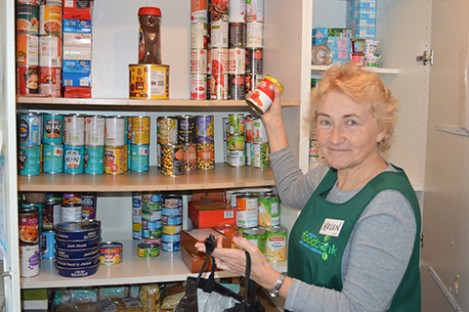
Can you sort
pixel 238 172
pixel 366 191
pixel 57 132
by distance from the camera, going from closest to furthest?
pixel 366 191 < pixel 57 132 < pixel 238 172

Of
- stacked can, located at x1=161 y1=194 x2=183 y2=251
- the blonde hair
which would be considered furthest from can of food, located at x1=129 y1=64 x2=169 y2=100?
the blonde hair

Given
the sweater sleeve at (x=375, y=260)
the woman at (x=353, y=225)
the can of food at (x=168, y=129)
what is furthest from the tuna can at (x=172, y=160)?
the sweater sleeve at (x=375, y=260)

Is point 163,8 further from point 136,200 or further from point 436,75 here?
point 436,75

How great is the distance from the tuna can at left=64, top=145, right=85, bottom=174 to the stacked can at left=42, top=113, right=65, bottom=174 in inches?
0.9

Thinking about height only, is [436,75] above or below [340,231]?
above

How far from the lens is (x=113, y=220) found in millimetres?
2637

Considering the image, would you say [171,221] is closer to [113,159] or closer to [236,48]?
[113,159]

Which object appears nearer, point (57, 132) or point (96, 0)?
point (57, 132)

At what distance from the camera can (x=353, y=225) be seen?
1530 mm

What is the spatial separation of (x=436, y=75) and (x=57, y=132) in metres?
1.53

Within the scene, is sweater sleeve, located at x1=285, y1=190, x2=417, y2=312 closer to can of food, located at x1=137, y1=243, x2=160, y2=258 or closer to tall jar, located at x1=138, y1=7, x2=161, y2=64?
can of food, located at x1=137, y1=243, x2=160, y2=258

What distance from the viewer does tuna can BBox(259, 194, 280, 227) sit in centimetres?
237

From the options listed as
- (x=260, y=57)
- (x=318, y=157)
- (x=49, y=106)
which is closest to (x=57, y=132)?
(x=49, y=106)

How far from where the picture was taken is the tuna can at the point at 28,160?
2.19 m
